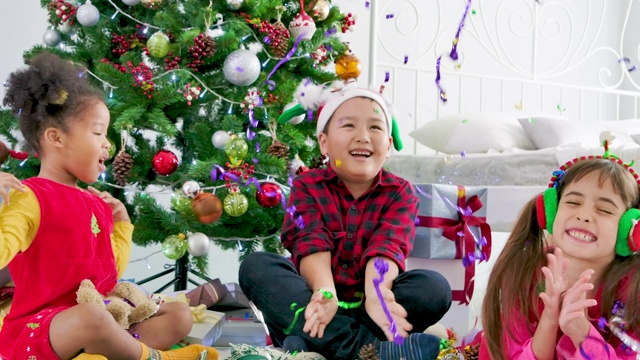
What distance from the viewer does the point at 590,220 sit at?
3.12ft

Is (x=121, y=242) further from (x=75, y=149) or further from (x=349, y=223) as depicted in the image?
(x=349, y=223)

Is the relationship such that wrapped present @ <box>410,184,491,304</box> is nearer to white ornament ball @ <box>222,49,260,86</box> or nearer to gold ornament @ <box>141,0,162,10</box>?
white ornament ball @ <box>222,49,260,86</box>

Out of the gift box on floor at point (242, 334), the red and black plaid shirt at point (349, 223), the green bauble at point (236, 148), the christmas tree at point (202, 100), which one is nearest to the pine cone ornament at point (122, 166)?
the christmas tree at point (202, 100)

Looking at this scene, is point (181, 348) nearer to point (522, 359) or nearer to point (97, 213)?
point (97, 213)

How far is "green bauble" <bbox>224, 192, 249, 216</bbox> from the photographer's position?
5.90 ft

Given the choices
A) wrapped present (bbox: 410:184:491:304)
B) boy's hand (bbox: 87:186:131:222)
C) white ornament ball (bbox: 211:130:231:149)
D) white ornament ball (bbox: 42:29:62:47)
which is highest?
white ornament ball (bbox: 42:29:62:47)

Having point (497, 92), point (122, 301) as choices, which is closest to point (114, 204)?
point (122, 301)

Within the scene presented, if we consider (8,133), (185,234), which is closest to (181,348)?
(185,234)

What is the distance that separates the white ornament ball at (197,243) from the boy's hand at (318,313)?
637 mm

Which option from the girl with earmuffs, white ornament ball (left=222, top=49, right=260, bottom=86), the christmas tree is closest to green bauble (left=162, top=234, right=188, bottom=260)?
the christmas tree

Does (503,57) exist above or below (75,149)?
above

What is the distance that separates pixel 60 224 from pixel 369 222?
56cm

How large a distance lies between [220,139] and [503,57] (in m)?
1.86

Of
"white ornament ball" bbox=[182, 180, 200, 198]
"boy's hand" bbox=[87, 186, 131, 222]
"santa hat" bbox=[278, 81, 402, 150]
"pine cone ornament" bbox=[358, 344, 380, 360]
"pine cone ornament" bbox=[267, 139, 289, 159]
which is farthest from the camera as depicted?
"pine cone ornament" bbox=[267, 139, 289, 159]
